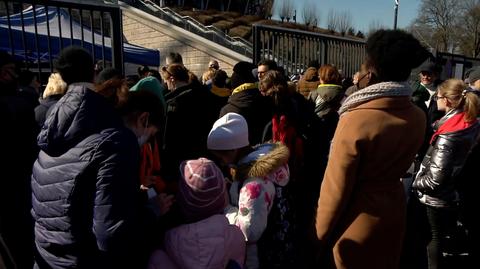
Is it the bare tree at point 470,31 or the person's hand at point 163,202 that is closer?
the person's hand at point 163,202

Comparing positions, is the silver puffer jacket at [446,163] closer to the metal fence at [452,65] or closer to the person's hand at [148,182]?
the person's hand at [148,182]

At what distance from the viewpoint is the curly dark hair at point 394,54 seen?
2082 millimetres

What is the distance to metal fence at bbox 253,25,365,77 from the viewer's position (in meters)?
5.55

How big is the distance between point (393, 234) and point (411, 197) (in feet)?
5.80

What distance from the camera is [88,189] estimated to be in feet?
5.61

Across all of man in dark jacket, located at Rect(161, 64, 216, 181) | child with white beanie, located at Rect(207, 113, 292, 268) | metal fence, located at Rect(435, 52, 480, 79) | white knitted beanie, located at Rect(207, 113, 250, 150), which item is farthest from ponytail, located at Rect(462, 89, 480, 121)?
metal fence, located at Rect(435, 52, 480, 79)

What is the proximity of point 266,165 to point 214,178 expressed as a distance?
36cm

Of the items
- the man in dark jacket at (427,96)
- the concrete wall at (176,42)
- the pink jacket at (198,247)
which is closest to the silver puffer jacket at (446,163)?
→ the man in dark jacket at (427,96)

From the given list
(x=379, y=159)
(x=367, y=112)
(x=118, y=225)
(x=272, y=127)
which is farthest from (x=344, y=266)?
(x=272, y=127)

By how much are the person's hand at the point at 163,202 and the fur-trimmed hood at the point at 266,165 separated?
1.42ft

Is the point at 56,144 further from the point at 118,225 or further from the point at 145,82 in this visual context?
the point at 145,82

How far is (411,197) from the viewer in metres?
3.82

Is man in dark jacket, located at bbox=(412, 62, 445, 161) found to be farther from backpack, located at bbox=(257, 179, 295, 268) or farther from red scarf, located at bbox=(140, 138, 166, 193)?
red scarf, located at bbox=(140, 138, 166, 193)

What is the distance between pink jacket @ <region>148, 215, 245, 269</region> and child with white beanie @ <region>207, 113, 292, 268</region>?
8.0 inches
